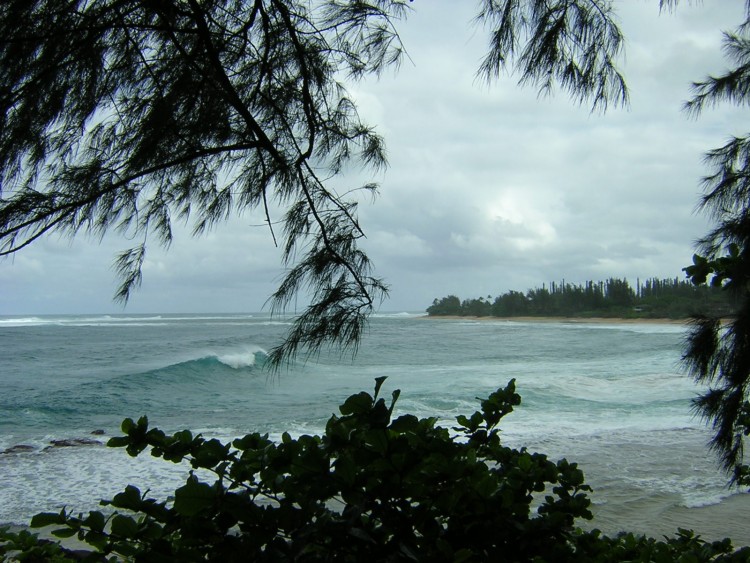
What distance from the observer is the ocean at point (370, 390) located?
4781mm

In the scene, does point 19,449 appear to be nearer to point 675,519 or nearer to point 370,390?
point 370,390

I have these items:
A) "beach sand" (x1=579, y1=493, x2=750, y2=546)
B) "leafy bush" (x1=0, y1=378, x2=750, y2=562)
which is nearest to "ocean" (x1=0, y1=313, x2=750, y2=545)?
"beach sand" (x1=579, y1=493, x2=750, y2=546)

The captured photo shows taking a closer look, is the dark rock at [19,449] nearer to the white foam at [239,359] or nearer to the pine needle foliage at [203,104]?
the pine needle foliage at [203,104]

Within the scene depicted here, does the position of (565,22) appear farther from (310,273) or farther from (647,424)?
(647,424)

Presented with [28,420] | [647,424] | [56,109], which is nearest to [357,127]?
[56,109]

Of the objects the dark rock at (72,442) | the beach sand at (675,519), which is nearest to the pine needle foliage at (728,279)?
the beach sand at (675,519)

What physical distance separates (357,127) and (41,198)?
1.13m

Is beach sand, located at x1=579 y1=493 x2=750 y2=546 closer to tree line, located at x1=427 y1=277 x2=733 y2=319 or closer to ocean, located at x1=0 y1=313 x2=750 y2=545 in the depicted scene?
ocean, located at x1=0 y1=313 x2=750 y2=545

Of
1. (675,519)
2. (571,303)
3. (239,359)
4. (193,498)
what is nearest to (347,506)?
(193,498)

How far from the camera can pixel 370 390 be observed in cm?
1070

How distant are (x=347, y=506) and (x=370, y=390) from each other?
9867 mm

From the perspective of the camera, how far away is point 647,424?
748 centimetres

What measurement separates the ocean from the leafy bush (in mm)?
1113

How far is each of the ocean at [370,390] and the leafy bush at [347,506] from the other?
111 cm
